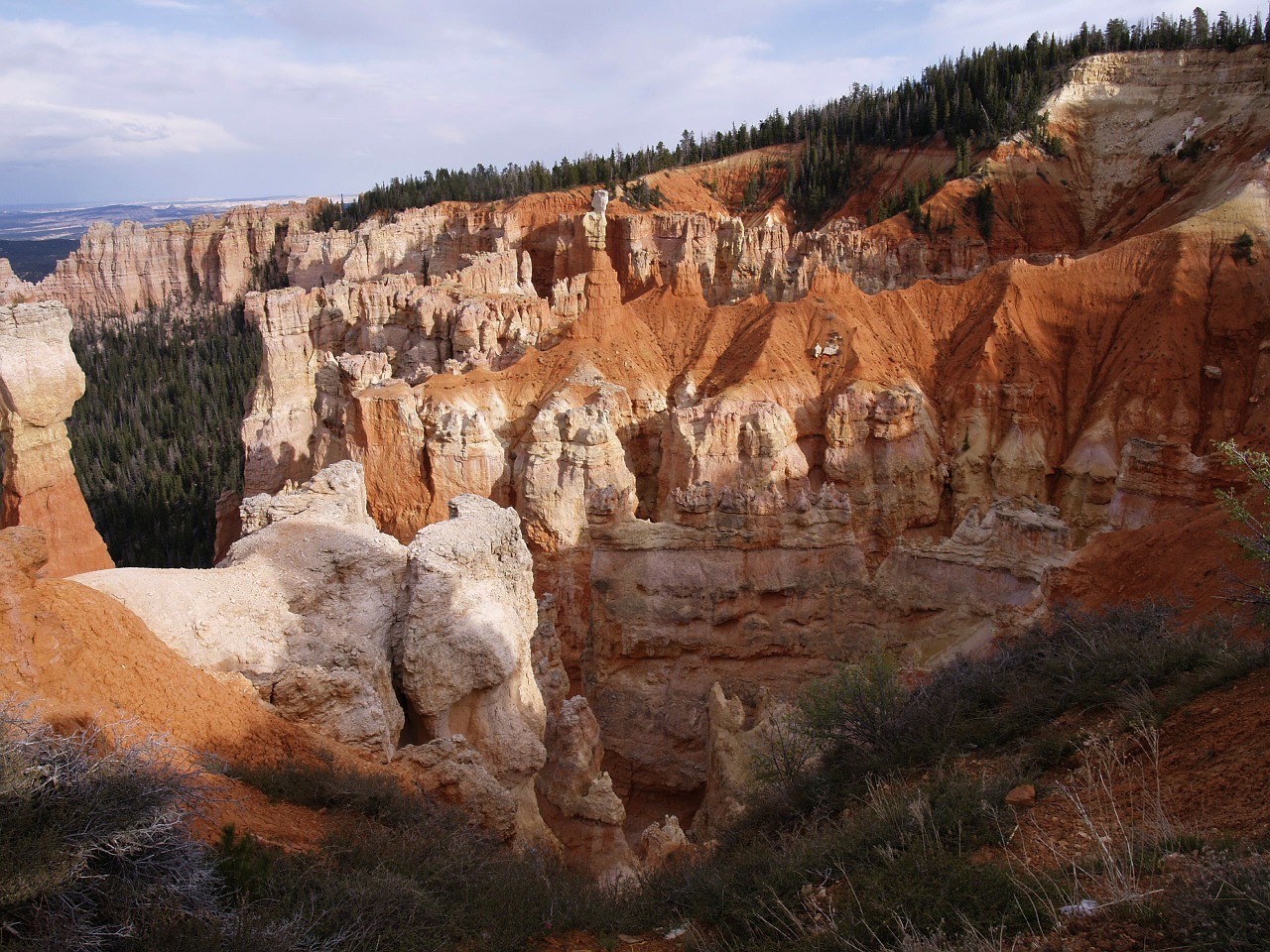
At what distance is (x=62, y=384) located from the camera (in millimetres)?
16422

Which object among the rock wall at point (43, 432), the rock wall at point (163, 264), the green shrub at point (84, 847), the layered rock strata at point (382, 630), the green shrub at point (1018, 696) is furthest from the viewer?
the rock wall at point (163, 264)

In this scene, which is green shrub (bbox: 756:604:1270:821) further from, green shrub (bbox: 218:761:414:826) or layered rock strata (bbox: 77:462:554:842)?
green shrub (bbox: 218:761:414:826)

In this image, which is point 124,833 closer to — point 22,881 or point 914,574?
point 22,881

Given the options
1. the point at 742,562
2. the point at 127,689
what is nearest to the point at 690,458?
the point at 742,562

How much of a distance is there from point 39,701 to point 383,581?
17.5 feet

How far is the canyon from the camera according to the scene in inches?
477

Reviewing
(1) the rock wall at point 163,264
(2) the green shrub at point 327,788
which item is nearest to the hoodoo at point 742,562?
(2) the green shrub at point 327,788

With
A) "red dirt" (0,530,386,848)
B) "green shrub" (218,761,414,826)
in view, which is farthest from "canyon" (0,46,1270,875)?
"green shrub" (218,761,414,826)

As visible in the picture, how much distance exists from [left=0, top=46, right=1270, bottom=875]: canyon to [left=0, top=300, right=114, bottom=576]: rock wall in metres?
0.07

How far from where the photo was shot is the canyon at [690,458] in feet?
39.8

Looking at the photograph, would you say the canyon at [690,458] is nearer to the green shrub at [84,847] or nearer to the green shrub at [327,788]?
the green shrub at [327,788]

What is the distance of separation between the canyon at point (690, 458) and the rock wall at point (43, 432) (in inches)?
2.8

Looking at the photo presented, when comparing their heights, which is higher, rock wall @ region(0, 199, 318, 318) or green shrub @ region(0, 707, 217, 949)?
rock wall @ region(0, 199, 318, 318)

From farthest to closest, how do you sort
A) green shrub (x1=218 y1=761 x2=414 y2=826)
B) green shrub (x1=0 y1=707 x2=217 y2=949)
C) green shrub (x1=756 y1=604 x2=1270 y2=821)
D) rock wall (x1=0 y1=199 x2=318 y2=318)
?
rock wall (x1=0 y1=199 x2=318 y2=318)
green shrub (x1=756 y1=604 x2=1270 y2=821)
green shrub (x1=218 y1=761 x2=414 y2=826)
green shrub (x1=0 y1=707 x2=217 y2=949)
